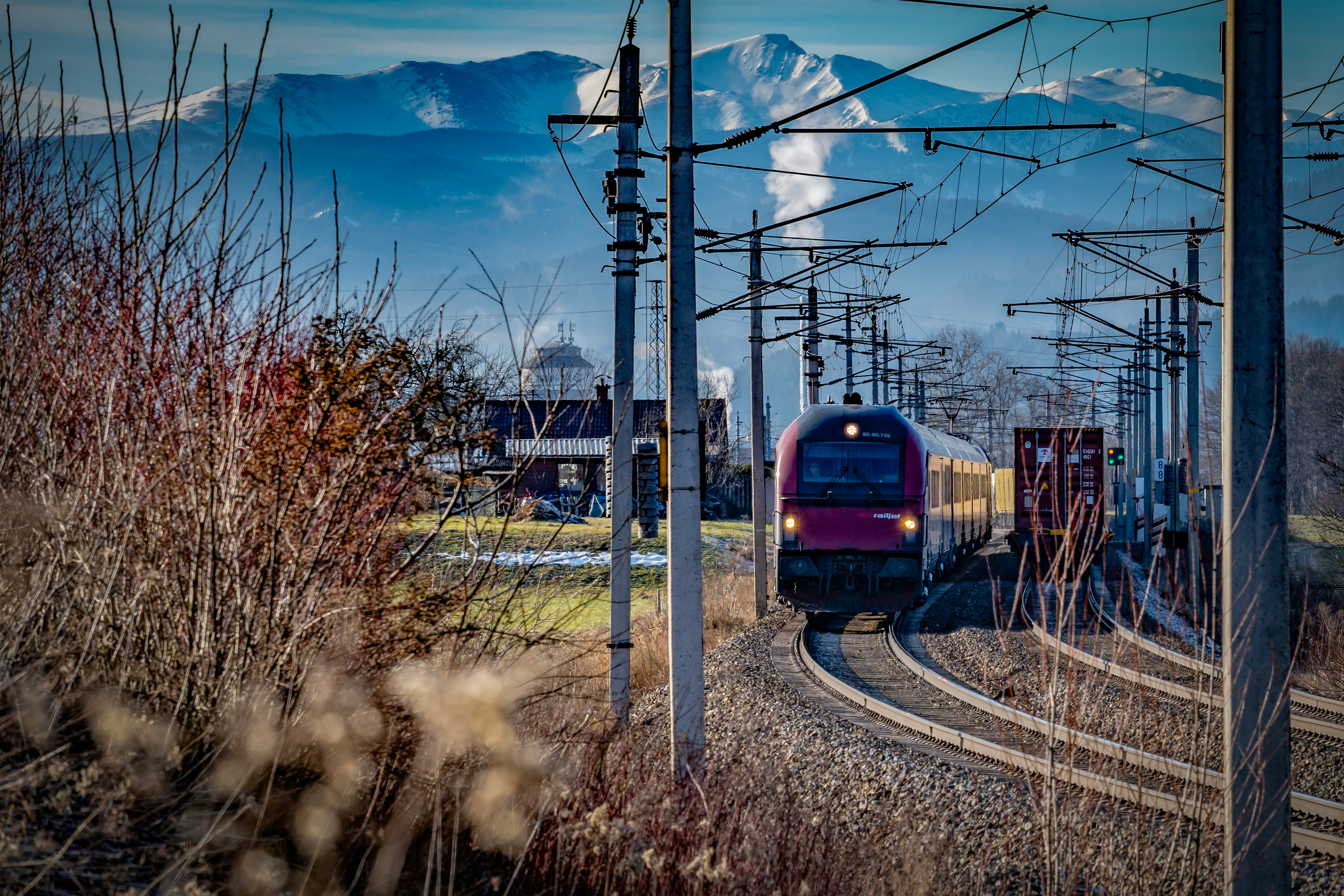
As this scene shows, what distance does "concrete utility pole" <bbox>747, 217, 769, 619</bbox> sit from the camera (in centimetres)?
1656

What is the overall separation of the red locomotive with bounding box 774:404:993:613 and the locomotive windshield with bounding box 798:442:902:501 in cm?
1

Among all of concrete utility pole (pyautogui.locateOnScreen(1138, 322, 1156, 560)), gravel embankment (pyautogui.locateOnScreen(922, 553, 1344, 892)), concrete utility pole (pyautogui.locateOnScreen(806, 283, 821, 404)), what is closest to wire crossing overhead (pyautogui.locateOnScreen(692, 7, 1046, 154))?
gravel embankment (pyautogui.locateOnScreen(922, 553, 1344, 892))

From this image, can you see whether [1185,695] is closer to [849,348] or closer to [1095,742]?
[1095,742]

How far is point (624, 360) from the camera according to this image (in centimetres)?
848

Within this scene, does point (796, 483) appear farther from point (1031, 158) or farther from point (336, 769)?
point (336, 769)

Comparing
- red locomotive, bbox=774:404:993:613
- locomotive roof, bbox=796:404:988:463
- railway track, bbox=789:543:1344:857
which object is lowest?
railway track, bbox=789:543:1344:857

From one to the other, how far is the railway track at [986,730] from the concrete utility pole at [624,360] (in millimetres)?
3109

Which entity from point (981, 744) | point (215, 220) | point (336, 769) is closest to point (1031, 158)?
point (981, 744)

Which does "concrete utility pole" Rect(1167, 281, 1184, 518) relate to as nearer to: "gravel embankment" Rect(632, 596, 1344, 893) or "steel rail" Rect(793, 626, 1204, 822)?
"steel rail" Rect(793, 626, 1204, 822)

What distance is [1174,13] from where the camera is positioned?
8.50 meters

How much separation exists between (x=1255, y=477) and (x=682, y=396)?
3.50 metres

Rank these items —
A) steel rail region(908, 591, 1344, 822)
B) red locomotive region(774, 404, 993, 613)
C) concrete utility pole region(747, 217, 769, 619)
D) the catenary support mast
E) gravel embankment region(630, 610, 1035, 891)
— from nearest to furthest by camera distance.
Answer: steel rail region(908, 591, 1344, 822), gravel embankment region(630, 610, 1035, 891), red locomotive region(774, 404, 993, 613), concrete utility pole region(747, 217, 769, 619), the catenary support mast

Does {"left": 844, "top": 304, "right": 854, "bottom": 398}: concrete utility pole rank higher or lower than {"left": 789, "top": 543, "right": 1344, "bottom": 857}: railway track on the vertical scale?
higher

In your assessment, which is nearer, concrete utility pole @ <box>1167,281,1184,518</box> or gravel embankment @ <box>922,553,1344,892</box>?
gravel embankment @ <box>922,553,1344,892</box>
